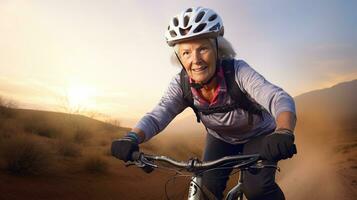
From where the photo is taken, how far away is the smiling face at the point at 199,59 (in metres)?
3.90

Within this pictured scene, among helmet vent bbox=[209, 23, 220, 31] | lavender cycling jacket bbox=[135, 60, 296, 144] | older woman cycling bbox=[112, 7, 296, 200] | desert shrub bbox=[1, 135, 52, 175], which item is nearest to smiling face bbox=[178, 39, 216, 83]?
older woman cycling bbox=[112, 7, 296, 200]

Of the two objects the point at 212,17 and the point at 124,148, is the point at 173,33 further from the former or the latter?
the point at 124,148

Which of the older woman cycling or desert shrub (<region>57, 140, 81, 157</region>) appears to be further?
desert shrub (<region>57, 140, 81, 157</region>)

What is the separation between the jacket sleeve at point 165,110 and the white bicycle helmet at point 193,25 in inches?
15.2

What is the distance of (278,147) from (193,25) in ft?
4.75

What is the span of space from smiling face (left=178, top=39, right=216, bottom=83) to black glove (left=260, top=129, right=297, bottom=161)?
115 cm

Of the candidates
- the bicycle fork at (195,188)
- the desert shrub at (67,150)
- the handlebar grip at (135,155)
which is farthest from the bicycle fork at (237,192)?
the desert shrub at (67,150)

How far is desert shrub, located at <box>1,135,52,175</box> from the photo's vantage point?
10.2 meters

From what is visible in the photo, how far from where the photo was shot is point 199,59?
3885mm

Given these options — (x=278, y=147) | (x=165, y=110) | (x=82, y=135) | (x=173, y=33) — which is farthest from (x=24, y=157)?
(x=278, y=147)

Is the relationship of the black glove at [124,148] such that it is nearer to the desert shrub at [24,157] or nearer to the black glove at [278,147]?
the black glove at [278,147]

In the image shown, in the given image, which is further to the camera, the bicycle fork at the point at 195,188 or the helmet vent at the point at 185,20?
the helmet vent at the point at 185,20

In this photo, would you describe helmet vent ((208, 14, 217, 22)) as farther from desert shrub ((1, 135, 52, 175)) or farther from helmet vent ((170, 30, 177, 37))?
desert shrub ((1, 135, 52, 175))

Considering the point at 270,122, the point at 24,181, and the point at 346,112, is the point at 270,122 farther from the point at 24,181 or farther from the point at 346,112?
the point at 346,112
